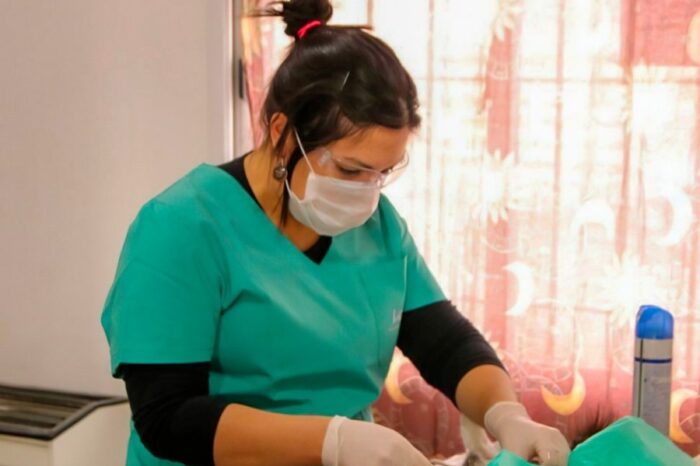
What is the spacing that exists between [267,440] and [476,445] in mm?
431

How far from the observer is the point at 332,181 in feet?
4.34

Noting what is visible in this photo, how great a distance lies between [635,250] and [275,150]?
43.2 inches

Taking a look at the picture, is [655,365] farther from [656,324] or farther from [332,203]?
[332,203]

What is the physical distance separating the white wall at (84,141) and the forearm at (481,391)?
1195mm

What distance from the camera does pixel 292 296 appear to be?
1.35m

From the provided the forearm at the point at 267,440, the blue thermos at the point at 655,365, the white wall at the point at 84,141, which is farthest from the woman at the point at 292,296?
the white wall at the point at 84,141

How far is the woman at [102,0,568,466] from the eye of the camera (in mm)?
1221

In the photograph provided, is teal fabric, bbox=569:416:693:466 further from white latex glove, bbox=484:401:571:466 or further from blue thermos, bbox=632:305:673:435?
blue thermos, bbox=632:305:673:435

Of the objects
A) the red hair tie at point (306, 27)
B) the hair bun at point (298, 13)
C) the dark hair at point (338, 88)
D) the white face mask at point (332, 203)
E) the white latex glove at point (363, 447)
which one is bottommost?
the white latex glove at point (363, 447)

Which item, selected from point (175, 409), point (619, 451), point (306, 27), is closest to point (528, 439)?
point (619, 451)

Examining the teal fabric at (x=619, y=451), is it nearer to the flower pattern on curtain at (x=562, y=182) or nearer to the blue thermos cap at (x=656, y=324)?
the blue thermos cap at (x=656, y=324)

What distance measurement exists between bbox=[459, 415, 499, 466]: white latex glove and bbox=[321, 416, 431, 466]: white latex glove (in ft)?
1.01

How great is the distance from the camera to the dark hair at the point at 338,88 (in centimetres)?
126

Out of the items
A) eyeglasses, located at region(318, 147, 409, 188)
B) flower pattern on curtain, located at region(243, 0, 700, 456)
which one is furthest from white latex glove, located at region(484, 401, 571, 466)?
flower pattern on curtain, located at region(243, 0, 700, 456)
